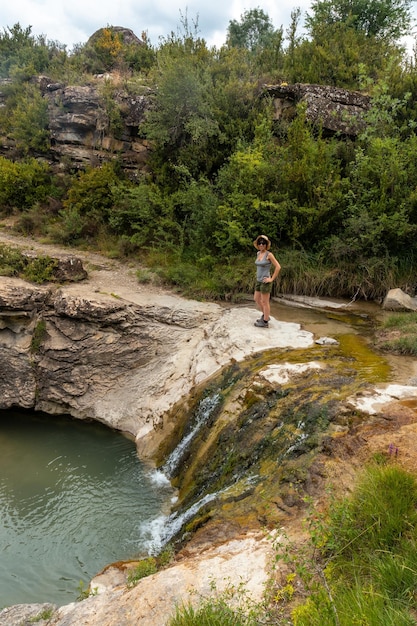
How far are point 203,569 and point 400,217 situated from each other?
800 cm

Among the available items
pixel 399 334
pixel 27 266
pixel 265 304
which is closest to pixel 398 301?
pixel 399 334

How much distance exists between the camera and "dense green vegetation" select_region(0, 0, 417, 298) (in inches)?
366

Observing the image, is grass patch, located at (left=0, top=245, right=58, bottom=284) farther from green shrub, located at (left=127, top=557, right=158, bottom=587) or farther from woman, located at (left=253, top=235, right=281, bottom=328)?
green shrub, located at (left=127, top=557, right=158, bottom=587)

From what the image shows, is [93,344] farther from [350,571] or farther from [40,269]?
[350,571]

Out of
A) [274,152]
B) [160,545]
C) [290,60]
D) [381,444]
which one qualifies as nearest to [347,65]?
[290,60]

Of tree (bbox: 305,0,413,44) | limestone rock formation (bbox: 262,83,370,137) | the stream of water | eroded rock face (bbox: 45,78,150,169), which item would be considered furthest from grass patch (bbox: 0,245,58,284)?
tree (bbox: 305,0,413,44)

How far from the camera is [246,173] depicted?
9.69 m

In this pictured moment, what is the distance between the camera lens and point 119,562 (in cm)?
446

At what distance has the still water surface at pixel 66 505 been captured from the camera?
4.80 m

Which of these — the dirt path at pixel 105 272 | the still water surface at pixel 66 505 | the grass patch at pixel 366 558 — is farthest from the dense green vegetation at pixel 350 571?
the dirt path at pixel 105 272

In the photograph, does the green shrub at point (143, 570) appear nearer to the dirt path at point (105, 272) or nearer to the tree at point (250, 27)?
the dirt path at point (105, 272)

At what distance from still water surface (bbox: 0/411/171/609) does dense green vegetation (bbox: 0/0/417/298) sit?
3931 millimetres

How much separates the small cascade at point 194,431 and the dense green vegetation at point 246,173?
11.0ft

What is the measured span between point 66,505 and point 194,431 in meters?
2.03
